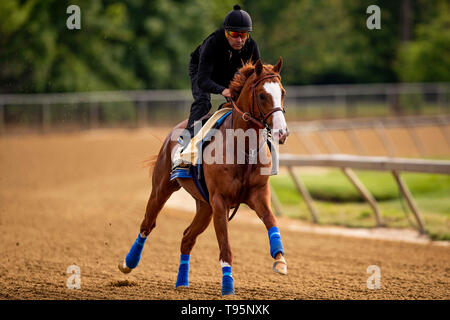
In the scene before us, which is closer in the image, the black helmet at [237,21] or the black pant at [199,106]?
the black helmet at [237,21]

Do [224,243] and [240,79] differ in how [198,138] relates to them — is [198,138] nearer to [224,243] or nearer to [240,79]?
[240,79]

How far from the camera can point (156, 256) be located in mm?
7508

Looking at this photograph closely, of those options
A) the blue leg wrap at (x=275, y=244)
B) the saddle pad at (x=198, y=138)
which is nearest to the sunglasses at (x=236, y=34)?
the saddle pad at (x=198, y=138)

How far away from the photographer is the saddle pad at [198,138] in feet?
17.7

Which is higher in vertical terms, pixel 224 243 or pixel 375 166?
pixel 375 166

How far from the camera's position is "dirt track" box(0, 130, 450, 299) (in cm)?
553

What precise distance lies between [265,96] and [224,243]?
123 cm

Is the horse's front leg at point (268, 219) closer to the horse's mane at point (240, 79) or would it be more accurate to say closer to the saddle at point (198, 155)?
the saddle at point (198, 155)

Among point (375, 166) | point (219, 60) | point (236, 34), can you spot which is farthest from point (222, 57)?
point (375, 166)

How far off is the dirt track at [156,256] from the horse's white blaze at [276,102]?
4.72 ft

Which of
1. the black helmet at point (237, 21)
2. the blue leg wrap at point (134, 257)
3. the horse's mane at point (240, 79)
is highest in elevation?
the black helmet at point (237, 21)
